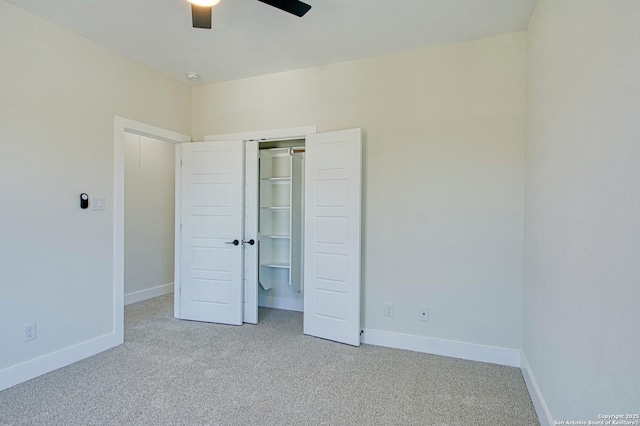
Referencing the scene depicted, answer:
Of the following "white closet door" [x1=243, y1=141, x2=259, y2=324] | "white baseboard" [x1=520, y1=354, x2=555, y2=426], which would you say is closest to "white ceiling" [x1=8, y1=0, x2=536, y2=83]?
"white closet door" [x1=243, y1=141, x2=259, y2=324]

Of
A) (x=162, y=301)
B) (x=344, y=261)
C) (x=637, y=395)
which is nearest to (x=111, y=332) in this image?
(x=162, y=301)

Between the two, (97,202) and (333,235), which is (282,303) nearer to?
(333,235)

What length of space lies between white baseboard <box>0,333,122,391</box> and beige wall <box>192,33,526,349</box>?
2439mm

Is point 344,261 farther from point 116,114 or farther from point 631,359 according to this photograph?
point 116,114

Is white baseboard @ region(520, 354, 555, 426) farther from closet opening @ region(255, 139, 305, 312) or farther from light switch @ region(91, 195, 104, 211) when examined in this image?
light switch @ region(91, 195, 104, 211)

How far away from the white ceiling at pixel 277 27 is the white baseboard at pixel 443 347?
2671 mm

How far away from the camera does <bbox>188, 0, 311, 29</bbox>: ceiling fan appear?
78.0 inches

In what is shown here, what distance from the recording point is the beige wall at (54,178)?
2475 mm

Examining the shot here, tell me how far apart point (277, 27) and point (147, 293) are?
4018mm

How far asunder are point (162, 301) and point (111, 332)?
1580mm

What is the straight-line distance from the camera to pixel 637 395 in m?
0.99

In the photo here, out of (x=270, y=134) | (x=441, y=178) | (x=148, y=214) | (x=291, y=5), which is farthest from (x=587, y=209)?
(x=148, y=214)

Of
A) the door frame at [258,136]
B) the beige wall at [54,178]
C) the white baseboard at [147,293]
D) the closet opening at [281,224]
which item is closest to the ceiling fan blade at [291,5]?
the door frame at [258,136]

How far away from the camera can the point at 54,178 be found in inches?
108
